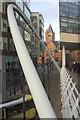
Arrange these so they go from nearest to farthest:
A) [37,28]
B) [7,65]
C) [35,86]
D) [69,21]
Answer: [35,86] → [7,65] → [69,21] → [37,28]

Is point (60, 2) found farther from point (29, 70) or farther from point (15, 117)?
point (29, 70)

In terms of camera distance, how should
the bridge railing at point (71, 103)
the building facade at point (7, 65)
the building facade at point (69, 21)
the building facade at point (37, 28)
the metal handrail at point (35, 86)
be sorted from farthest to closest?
1. the building facade at point (69, 21)
2. the building facade at point (7, 65)
3. the building facade at point (37, 28)
4. the bridge railing at point (71, 103)
5. the metal handrail at point (35, 86)

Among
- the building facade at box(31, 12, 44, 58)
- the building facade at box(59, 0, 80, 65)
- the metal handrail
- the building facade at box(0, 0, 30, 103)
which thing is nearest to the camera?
the metal handrail

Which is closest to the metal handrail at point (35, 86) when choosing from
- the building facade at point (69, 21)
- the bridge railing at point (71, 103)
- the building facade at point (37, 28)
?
the bridge railing at point (71, 103)

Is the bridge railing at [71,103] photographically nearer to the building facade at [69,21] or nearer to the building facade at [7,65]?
the building facade at [7,65]

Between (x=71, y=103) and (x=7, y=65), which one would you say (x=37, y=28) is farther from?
(x=71, y=103)

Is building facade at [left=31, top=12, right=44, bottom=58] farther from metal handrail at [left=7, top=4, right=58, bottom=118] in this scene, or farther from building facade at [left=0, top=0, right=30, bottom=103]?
metal handrail at [left=7, top=4, right=58, bottom=118]

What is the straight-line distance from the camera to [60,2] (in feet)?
31.8

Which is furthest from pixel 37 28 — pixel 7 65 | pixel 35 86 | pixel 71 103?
pixel 35 86

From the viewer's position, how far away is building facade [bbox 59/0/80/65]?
385 inches

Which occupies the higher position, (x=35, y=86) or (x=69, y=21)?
(x=69, y=21)

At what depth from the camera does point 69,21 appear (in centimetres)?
1033

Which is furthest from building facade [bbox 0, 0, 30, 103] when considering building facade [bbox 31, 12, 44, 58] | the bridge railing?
the bridge railing

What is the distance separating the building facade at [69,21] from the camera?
385 inches
